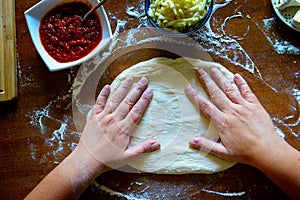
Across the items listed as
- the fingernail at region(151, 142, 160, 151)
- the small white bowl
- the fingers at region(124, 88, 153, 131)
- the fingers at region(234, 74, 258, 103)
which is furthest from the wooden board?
the fingers at region(234, 74, 258, 103)

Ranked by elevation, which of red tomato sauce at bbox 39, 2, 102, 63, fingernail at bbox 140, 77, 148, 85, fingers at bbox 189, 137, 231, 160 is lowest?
fingers at bbox 189, 137, 231, 160

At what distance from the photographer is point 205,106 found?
1.43 m

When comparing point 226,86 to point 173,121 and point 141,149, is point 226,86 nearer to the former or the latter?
point 173,121

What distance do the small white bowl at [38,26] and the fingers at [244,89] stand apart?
0.51 meters

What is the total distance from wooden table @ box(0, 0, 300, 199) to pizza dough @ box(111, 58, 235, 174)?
0.19ft

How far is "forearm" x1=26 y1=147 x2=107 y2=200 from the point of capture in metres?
1.41

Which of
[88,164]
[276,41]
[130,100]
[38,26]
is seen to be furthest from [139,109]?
[276,41]

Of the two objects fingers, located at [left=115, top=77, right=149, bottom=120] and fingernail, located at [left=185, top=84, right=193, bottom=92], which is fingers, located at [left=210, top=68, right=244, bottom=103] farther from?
fingers, located at [left=115, top=77, right=149, bottom=120]

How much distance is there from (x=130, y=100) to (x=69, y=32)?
A: 13.7 inches

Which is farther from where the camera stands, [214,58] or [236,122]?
[214,58]

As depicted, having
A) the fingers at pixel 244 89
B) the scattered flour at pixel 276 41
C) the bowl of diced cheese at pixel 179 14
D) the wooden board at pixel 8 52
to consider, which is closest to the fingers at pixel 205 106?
the fingers at pixel 244 89

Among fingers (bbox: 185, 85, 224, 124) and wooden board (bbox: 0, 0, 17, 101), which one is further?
wooden board (bbox: 0, 0, 17, 101)

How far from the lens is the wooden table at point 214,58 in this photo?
1.47m

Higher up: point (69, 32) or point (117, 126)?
point (69, 32)
